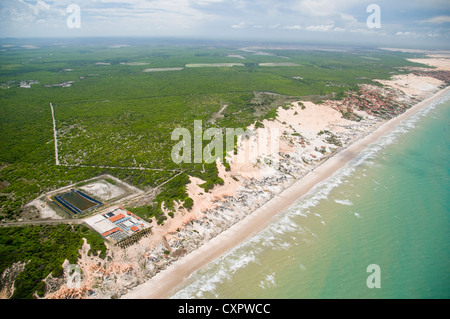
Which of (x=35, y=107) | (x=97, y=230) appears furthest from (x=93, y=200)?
(x=35, y=107)

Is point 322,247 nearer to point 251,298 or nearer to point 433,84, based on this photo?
point 251,298

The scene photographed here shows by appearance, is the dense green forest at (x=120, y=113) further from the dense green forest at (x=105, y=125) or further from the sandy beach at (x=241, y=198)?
the sandy beach at (x=241, y=198)

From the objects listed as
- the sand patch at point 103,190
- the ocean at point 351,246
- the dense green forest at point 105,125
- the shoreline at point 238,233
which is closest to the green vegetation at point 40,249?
the dense green forest at point 105,125

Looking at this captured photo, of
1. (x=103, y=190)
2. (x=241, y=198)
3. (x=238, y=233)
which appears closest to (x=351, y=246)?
(x=238, y=233)

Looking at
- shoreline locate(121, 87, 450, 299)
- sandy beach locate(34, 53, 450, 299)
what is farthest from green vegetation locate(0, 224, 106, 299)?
shoreline locate(121, 87, 450, 299)

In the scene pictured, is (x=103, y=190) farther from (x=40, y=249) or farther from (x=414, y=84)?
(x=414, y=84)

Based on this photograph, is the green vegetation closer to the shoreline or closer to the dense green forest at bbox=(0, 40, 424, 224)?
the dense green forest at bbox=(0, 40, 424, 224)
